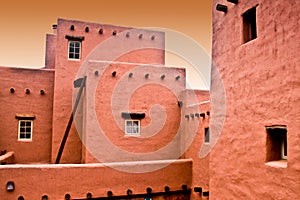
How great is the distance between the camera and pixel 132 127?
12781mm

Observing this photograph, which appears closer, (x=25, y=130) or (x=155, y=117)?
(x=155, y=117)

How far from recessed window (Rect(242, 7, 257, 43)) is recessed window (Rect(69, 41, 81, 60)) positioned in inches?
420

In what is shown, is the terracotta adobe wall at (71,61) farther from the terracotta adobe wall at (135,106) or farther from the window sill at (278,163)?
the window sill at (278,163)

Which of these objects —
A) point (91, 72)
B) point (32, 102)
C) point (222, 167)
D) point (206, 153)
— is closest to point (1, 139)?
point (32, 102)

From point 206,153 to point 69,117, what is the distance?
24.7 ft

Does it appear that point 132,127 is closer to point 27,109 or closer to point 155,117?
point 155,117

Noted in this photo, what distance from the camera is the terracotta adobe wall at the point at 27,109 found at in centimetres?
1412

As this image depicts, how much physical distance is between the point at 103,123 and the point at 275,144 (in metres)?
7.85

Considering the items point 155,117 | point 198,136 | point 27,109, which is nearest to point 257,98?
point 198,136

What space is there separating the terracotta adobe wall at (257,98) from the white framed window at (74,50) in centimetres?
963

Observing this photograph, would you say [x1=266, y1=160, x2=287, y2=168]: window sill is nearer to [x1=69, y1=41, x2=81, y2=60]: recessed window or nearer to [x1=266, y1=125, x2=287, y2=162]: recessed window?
[x1=266, y1=125, x2=287, y2=162]: recessed window

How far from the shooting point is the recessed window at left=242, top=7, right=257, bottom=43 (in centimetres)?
620

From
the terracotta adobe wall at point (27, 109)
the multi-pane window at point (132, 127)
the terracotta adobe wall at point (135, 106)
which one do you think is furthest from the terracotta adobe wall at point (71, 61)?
the multi-pane window at point (132, 127)

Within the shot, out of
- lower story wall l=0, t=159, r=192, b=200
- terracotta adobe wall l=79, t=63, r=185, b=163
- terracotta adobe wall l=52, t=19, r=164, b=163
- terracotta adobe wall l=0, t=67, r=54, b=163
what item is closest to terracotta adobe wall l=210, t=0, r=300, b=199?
lower story wall l=0, t=159, r=192, b=200
